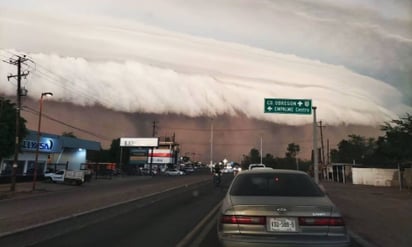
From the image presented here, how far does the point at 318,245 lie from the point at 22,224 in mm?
7743

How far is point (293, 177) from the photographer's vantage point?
27.9 feet

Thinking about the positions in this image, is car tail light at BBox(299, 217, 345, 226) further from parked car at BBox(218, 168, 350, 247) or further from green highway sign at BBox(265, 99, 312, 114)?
green highway sign at BBox(265, 99, 312, 114)

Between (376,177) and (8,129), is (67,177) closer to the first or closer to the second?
(8,129)

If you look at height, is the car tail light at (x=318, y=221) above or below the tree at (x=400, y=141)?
below

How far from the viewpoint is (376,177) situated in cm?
5256

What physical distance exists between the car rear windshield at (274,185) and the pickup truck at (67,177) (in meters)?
46.3

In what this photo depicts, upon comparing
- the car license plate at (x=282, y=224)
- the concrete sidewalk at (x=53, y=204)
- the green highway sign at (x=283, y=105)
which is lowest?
the concrete sidewalk at (x=53, y=204)

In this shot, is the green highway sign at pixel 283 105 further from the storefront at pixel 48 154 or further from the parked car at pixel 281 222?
the parked car at pixel 281 222

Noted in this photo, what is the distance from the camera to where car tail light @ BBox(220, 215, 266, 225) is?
7129 millimetres

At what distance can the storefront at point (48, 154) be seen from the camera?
5456 centimetres

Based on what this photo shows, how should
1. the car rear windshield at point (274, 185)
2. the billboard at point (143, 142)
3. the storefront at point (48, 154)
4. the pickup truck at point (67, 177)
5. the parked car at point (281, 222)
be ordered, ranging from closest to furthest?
the parked car at point (281, 222), the car rear windshield at point (274, 185), the pickup truck at point (67, 177), the storefront at point (48, 154), the billboard at point (143, 142)

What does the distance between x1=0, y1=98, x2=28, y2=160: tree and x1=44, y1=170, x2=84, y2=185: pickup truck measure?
6232mm

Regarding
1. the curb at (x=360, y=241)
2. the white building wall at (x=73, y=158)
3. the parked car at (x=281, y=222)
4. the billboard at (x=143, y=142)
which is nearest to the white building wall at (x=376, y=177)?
the curb at (x=360, y=241)

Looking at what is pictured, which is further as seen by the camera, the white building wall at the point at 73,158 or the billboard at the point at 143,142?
the billboard at the point at 143,142
